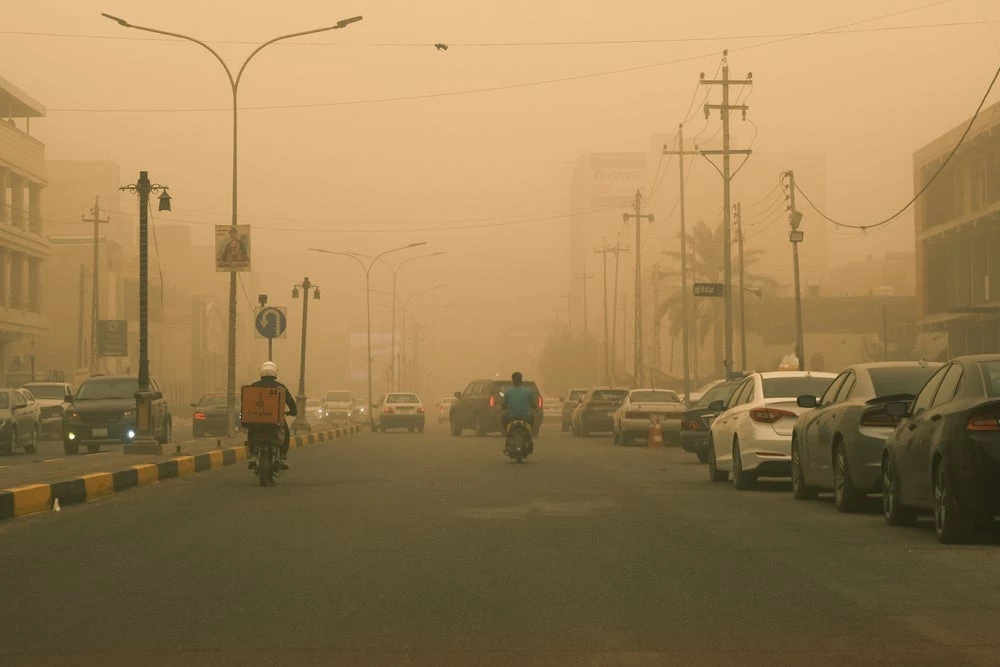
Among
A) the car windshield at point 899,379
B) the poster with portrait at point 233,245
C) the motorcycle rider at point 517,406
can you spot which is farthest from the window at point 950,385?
the poster with portrait at point 233,245

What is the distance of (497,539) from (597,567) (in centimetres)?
208

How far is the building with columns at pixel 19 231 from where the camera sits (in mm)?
74250

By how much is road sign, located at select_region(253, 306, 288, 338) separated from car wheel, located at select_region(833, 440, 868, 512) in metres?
23.9

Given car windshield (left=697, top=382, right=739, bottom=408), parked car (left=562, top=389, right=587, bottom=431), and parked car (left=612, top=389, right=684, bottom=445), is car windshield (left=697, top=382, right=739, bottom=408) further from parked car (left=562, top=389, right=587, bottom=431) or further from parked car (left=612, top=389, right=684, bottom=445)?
parked car (left=562, top=389, right=587, bottom=431)

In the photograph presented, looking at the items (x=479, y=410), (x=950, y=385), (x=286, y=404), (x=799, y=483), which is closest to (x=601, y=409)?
(x=479, y=410)

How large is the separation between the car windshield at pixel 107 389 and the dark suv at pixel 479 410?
45.1 ft

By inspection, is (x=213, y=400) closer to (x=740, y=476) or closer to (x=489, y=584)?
(x=740, y=476)

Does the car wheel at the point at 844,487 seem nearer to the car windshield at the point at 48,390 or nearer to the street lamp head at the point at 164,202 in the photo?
the street lamp head at the point at 164,202

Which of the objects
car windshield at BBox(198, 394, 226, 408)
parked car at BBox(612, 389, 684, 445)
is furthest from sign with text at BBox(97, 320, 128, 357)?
parked car at BBox(612, 389, 684, 445)

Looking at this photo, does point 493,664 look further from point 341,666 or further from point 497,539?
point 497,539

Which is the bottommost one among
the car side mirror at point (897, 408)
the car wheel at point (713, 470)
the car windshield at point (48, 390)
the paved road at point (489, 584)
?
the paved road at point (489, 584)

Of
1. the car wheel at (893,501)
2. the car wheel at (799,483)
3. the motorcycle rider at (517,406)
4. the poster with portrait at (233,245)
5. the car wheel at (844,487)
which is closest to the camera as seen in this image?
the car wheel at (893,501)

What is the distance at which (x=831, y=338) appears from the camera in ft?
352

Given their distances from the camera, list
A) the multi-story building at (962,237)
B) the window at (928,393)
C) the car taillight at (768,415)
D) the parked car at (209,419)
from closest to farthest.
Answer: the window at (928,393) → the car taillight at (768,415) → the parked car at (209,419) → the multi-story building at (962,237)
